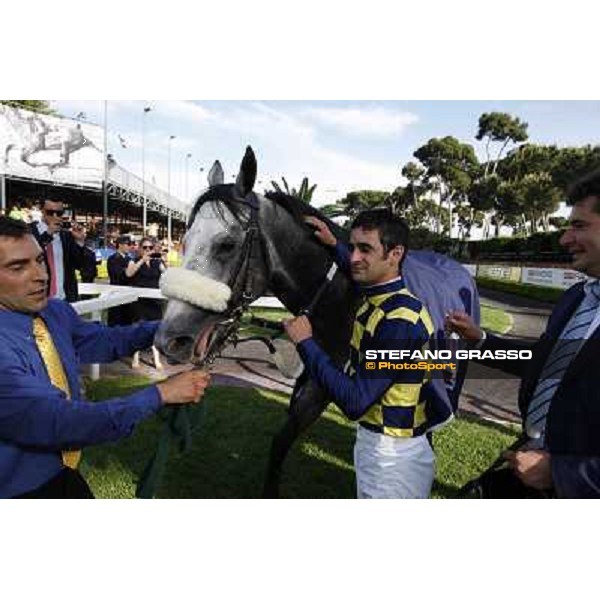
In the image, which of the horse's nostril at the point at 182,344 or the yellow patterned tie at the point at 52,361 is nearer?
the yellow patterned tie at the point at 52,361

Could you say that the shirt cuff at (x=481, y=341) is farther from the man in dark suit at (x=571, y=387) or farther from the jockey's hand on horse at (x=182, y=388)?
the jockey's hand on horse at (x=182, y=388)

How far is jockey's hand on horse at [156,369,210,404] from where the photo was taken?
1.49 meters

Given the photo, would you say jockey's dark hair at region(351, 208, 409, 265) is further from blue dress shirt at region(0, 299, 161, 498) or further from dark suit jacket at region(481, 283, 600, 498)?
blue dress shirt at region(0, 299, 161, 498)

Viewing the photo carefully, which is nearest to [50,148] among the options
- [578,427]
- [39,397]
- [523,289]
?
[39,397]

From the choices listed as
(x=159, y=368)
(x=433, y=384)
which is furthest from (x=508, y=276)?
(x=159, y=368)

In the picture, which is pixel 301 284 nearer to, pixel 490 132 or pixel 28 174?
pixel 490 132

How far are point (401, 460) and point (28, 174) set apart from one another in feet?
9.54

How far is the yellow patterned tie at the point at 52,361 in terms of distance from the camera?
152 cm

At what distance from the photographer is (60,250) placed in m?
3.71

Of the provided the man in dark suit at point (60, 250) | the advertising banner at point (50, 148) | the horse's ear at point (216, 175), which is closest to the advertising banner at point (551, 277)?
the horse's ear at point (216, 175)

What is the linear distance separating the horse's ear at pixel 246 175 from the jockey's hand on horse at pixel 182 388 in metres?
0.95

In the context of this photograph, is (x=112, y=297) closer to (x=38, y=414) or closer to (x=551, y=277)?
(x=38, y=414)

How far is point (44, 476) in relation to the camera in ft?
4.96

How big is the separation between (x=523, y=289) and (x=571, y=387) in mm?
1075
